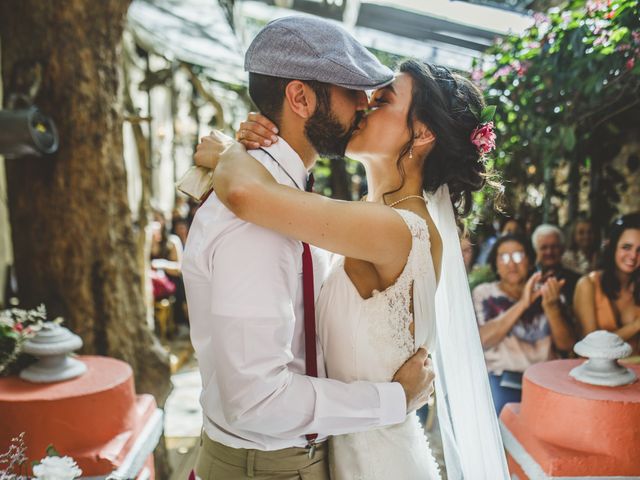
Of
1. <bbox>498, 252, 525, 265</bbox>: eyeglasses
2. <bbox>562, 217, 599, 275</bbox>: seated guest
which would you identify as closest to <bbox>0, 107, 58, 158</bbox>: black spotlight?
<bbox>498, 252, 525, 265</bbox>: eyeglasses

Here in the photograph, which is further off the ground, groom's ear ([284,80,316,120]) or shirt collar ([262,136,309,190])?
groom's ear ([284,80,316,120])

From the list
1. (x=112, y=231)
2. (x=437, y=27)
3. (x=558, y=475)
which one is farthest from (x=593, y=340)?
(x=437, y=27)

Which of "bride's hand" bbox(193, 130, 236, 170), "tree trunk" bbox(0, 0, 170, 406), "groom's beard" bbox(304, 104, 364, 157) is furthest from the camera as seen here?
"tree trunk" bbox(0, 0, 170, 406)

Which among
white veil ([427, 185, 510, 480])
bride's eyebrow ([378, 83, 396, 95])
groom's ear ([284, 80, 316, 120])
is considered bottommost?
white veil ([427, 185, 510, 480])

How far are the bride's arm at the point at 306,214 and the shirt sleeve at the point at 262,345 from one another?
5cm

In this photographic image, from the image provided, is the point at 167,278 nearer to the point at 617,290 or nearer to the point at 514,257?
the point at 514,257

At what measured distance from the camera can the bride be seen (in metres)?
1.46

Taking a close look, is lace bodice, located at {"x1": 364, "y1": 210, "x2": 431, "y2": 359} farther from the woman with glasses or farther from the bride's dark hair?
the woman with glasses

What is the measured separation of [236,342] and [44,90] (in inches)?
106

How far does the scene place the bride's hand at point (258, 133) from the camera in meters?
1.55

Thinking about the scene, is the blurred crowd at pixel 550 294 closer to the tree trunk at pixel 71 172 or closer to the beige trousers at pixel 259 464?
the beige trousers at pixel 259 464

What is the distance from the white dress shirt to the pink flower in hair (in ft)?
→ 2.23

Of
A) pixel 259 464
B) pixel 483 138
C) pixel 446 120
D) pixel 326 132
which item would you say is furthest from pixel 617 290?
pixel 259 464

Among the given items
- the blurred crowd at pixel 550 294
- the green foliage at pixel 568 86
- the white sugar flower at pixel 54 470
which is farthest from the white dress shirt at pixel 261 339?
the green foliage at pixel 568 86
